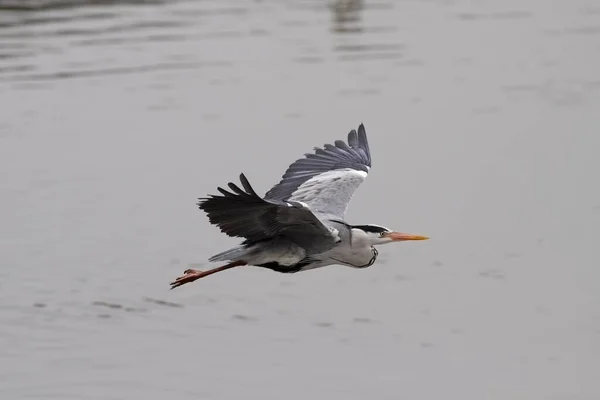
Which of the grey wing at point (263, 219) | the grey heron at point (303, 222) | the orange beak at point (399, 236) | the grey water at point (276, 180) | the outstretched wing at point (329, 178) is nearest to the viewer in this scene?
the grey wing at point (263, 219)

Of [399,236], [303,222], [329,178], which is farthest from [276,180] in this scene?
[303,222]

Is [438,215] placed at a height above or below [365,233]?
below

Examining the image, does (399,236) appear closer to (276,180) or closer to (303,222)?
(303,222)

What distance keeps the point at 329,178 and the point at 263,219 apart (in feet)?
7.16

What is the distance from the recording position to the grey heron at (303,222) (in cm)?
939

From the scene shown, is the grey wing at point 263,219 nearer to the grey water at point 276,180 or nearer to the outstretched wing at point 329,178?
→ the outstretched wing at point 329,178

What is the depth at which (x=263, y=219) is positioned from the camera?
9.74 m

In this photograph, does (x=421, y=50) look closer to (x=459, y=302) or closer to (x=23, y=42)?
(x=23, y=42)

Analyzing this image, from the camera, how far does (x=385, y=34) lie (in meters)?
25.5

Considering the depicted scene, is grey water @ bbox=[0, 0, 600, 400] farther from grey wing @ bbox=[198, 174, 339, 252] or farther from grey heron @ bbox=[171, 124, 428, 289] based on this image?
grey wing @ bbox=[198, 174, 339, 252]

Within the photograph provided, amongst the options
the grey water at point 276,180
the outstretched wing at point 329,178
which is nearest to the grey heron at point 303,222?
the outstretched wing at point 329,178

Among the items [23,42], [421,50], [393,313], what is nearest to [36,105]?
→ [23,42]

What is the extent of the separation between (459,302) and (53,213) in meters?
5.07

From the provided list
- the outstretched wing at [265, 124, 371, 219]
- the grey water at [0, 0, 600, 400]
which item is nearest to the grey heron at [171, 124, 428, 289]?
the outstretched wing at [265, 124, 371, 219]
